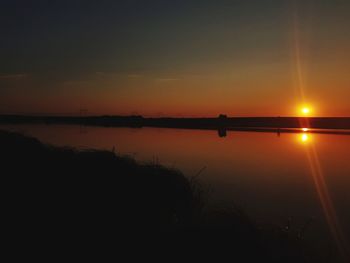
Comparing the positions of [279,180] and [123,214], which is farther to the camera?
[279,180]

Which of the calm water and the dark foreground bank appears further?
the calm water

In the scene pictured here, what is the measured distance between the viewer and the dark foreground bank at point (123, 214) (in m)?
9.27

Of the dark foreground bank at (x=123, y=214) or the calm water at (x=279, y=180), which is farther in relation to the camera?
the calm water at (x=279, y=180)

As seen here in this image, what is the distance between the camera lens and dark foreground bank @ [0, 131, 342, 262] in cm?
927

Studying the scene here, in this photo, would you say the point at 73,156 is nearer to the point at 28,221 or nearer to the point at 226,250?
the point at 28,221

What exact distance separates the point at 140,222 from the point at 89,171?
455 centimetres

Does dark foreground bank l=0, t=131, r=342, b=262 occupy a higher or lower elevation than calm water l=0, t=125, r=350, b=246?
higher

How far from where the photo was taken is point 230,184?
2159cm

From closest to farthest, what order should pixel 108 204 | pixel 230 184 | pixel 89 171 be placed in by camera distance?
pixel 108 204 < pixel 89 171 < pixel 230 184

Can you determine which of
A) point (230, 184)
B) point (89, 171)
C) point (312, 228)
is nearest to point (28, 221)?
point (89, 171)

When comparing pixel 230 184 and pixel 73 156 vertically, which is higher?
pixel 73 156

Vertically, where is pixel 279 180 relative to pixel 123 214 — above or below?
below

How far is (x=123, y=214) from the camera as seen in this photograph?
12383mm

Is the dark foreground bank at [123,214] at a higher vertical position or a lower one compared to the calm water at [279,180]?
higher
